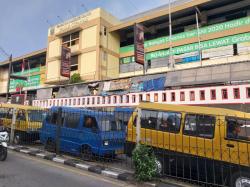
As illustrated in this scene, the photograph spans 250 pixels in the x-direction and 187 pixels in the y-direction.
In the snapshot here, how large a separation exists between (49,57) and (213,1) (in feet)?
88.5

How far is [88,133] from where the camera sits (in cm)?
995

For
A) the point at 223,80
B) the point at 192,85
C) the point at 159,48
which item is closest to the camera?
the point at 223,80

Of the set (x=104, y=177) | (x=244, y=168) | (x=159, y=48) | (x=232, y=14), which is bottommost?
(x=104, y=177)

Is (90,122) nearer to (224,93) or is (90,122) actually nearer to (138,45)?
(224,93)

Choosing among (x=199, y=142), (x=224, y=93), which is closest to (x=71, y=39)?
(x=224, y=93)

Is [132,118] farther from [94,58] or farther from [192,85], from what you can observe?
[94,58]

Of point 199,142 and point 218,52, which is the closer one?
point 199,142

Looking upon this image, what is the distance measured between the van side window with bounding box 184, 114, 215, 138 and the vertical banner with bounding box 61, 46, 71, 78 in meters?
30.2

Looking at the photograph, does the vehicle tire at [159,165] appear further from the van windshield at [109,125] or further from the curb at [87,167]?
the van windshield at [109,125]

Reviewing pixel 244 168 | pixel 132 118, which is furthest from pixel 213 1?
pixel 244 168

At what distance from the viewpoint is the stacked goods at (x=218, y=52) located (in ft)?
89.5

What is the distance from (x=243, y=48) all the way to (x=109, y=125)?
21601mm

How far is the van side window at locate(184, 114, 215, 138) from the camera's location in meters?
7.08

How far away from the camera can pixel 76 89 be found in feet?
86.2
